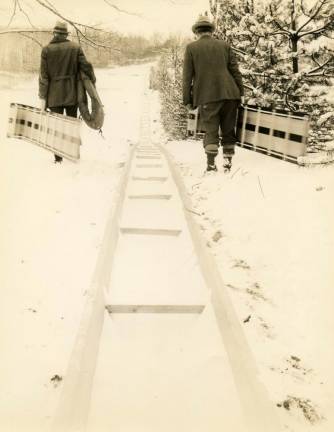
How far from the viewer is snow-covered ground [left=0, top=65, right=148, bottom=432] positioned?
1814mm

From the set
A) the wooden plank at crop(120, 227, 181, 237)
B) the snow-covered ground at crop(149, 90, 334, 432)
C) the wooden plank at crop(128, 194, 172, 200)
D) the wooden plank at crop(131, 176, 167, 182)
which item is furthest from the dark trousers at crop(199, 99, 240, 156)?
the wooden plank at crop(120, 227, 181, 237)

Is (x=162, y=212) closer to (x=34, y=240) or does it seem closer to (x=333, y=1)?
(x=34, y=240)

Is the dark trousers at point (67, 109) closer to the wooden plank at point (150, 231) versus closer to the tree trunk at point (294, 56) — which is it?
the wooden plank at point (150, 231)

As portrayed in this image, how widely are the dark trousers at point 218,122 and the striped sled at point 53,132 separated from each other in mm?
1608

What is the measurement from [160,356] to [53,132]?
13.7 feet

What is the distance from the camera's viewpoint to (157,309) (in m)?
2.16

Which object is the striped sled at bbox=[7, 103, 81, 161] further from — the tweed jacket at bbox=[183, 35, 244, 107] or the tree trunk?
the tree trunk

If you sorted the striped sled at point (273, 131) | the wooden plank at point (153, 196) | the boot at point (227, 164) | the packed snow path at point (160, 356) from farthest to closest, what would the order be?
the boot at point (227, 164)
the striped sled at point (273, 131)
the wooden plank at point (153, 196)
the packed snow path at point (160, 356)

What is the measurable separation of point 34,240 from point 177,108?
10.6 metres

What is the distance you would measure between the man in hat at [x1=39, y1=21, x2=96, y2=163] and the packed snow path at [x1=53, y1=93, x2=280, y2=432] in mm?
3075

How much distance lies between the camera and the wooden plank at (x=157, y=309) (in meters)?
2.14

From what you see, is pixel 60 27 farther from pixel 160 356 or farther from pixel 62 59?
pixel 160 356

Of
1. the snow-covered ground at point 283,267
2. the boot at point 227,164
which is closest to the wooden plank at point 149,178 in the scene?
the snow-covered ground at point 283,267

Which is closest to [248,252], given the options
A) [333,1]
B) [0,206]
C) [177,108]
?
[0,206]
